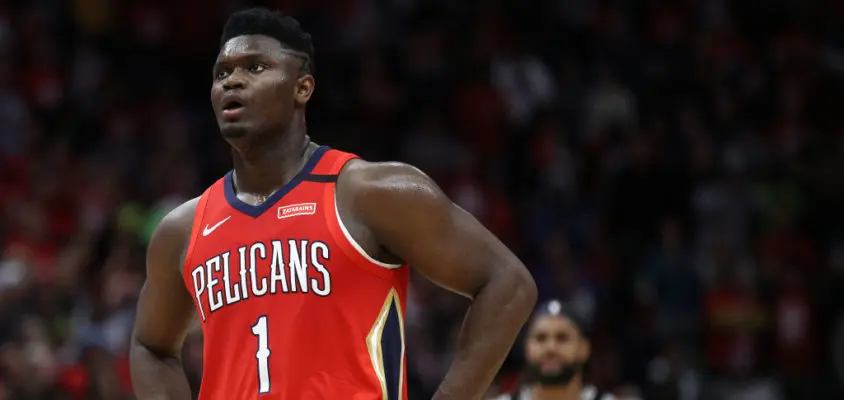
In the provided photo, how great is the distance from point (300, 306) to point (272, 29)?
0.92 metres

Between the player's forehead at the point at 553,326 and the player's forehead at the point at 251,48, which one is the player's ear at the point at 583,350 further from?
the player's forehead at the point at 251,48

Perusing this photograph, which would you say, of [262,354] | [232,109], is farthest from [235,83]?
[262,354]

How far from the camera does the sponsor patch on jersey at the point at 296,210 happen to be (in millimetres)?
4490

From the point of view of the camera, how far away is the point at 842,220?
1428 cm

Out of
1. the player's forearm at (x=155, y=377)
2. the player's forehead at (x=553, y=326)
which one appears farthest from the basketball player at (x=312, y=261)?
the player's forehead at (x=553, y=326)

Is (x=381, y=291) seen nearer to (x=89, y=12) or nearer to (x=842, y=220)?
(x=842, y=220)

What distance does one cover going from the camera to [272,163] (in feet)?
15.2

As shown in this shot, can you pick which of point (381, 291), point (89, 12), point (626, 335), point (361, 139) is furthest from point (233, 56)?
point (89, 12)

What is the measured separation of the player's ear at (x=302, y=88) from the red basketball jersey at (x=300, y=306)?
0.77 ft

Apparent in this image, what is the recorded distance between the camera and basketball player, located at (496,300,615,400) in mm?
7727

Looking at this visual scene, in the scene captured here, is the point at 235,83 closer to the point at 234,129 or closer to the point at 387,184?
the point at 234,129

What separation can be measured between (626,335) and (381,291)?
28.2 ft

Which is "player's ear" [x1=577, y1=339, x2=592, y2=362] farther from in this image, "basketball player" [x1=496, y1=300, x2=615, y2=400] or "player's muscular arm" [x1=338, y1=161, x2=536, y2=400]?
"player's muscular arm" [x1=338, y1=161, x2=536, y2=400]

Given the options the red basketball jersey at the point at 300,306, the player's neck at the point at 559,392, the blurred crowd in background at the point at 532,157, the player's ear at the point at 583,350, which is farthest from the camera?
the blurred crowd in background at the point at 532,157
